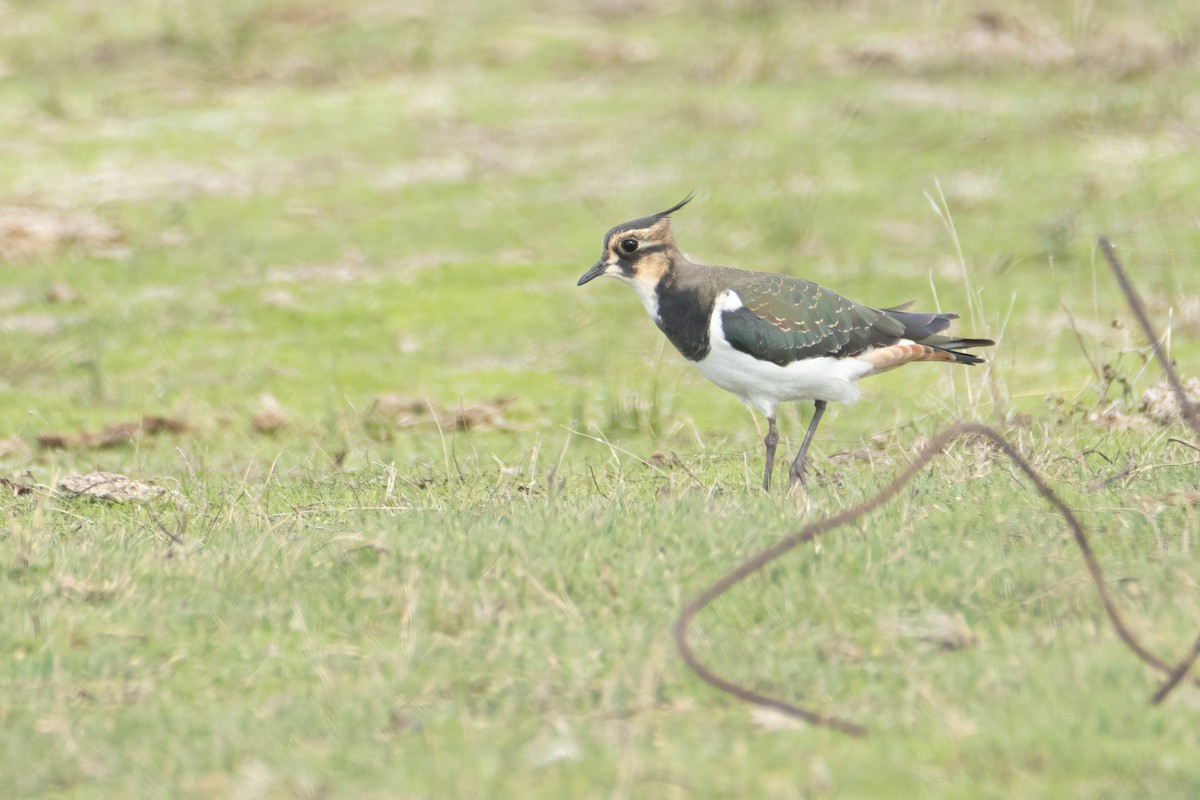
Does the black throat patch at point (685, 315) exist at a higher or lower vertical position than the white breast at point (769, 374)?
higher

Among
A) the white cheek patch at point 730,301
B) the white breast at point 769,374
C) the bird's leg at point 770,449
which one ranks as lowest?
the bird's leg at point 770,449

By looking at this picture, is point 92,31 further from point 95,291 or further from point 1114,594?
point 1114,594

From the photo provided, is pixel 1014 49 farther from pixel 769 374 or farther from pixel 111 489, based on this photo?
pixel 111 489

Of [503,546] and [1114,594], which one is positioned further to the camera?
[503,546]

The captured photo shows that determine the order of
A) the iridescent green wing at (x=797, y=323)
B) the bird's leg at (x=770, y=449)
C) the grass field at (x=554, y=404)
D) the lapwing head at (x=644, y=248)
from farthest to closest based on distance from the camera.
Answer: the lapwing head at (x=644, y=248) → the iridescent green wing at (x=797, y=323) → the bird's leg at (x=770, y=449) → the grass field at (x=554, y=404)

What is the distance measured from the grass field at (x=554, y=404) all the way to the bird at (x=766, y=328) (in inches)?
20.2

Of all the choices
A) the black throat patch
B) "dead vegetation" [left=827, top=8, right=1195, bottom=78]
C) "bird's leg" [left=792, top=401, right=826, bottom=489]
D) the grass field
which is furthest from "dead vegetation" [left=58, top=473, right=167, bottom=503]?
"dead vegetation" [left=827, top=8, right=1195, bottom=78]

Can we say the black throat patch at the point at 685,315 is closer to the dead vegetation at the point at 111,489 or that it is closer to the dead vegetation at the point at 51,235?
the dead vegetation at the point at 111,489

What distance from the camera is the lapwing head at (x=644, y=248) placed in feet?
27.6

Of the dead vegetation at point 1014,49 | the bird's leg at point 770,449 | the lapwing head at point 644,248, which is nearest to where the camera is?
the bird's leg at point 770,449

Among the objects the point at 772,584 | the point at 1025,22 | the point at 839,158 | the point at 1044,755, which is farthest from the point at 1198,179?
the point at 1044,755

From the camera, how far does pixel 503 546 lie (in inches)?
245

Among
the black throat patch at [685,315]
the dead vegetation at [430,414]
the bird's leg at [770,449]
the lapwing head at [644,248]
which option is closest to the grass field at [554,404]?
the dead vegetation at [430,414]

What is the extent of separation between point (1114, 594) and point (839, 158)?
1122cm
